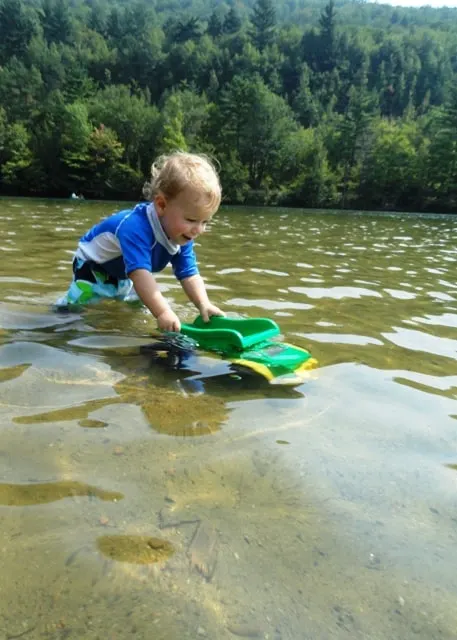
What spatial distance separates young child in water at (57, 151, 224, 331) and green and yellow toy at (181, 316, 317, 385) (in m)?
0.16

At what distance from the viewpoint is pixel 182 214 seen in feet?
11.4

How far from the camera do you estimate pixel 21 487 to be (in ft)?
5.68

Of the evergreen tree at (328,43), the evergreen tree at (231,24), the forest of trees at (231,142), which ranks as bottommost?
the forest of trees at (231,142)

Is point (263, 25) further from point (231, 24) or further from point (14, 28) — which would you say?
point (14, 28)

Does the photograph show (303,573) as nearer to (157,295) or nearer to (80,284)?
(157,295)

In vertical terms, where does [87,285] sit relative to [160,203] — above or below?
below

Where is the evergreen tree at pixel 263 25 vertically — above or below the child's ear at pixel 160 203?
above

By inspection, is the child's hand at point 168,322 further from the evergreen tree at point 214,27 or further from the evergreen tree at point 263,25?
the evergreen tree at point 214,27

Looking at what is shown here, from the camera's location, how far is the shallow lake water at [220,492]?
4.28 feet

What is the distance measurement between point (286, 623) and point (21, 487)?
2.97 ft

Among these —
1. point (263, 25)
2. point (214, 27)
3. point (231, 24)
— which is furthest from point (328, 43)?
point (214, 27)

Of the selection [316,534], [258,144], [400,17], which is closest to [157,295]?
[316,534]

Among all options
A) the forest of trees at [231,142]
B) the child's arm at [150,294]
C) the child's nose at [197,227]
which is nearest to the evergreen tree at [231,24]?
the forest of trees at [231,142]

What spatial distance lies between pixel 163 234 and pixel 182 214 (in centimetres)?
25
